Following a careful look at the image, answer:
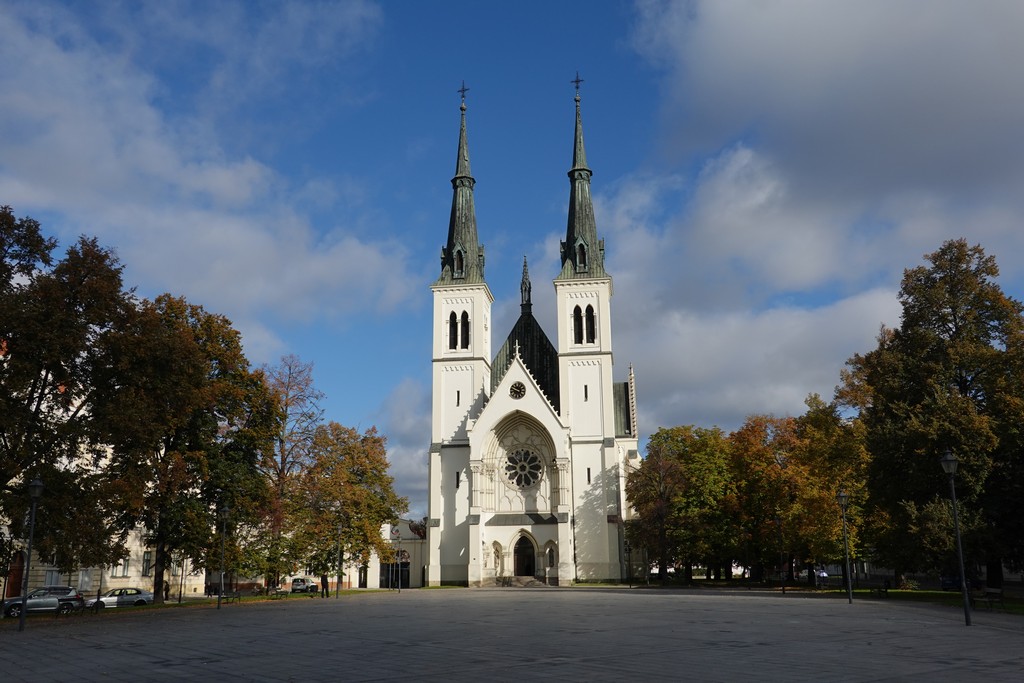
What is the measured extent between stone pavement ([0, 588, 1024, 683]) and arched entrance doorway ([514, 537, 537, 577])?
38290 millimetres

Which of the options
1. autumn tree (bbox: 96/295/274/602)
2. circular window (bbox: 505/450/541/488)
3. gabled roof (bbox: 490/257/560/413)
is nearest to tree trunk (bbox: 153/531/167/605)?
autumn tree (bbox: 96/295/274/602)

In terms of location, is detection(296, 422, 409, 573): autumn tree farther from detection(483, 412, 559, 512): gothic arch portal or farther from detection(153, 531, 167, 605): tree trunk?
detection(483, 412, 559, 512): gothic arch portal

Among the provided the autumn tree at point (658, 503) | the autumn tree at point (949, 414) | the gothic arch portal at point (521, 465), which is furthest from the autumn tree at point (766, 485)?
the gothic arch portal at point (521, 465)

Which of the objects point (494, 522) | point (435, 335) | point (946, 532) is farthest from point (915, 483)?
point (435, 335)

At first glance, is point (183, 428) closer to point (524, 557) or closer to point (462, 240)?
point (524, 557)

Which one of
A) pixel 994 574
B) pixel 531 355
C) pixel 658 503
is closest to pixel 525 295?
pixel 531 355

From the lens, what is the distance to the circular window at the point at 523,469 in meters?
66.3

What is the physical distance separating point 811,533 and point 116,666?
38.2 m

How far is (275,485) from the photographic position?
4300cm

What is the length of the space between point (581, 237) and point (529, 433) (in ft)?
58.6

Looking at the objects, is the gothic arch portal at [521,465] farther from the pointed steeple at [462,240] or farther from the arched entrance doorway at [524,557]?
the pointed steeple at [462,240]

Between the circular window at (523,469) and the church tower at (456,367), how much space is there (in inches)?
141

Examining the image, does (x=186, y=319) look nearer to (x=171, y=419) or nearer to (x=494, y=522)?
(x=171, y=419)

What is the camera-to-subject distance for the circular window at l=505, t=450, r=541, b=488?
2611 inches
